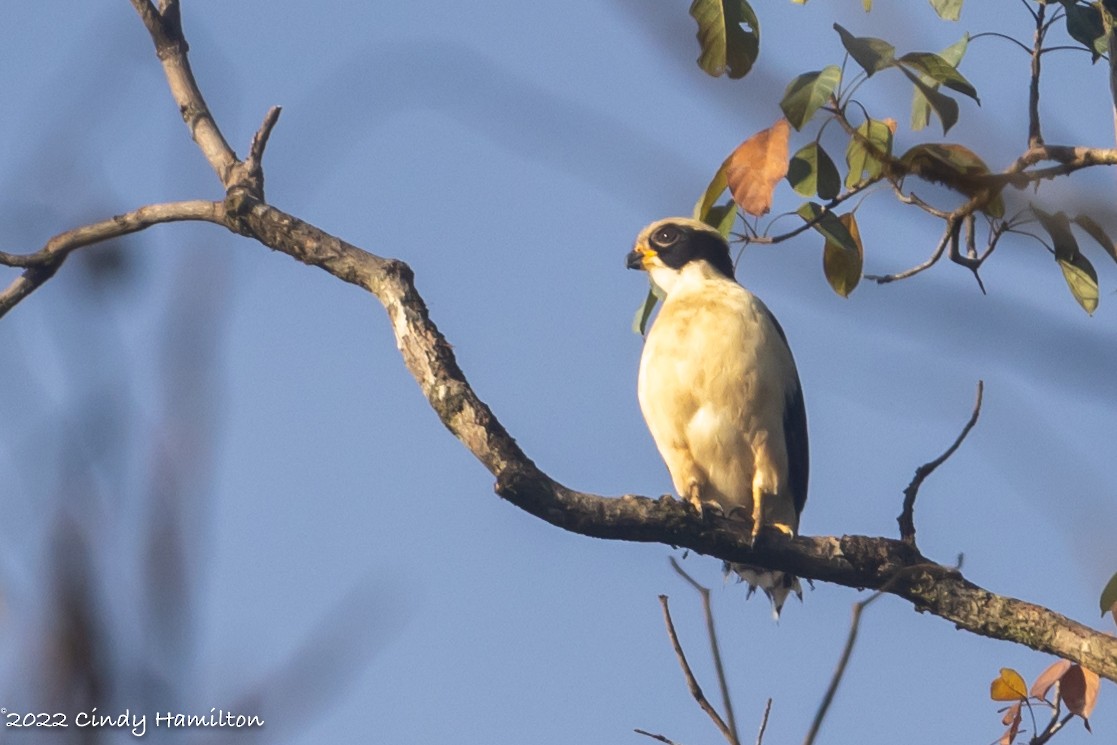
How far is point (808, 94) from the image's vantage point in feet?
13.1

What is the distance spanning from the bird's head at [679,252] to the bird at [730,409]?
0.38 m

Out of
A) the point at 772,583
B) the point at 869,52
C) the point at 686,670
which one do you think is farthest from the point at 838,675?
the point at 772,583

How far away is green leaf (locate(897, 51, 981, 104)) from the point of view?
3857mm

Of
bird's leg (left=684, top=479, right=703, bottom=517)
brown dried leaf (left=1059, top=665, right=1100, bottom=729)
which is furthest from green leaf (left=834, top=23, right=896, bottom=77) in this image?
bird's leg (left=684, top=479, right=703, bottom=517)

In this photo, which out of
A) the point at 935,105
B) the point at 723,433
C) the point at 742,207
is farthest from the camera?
the point at 723,433

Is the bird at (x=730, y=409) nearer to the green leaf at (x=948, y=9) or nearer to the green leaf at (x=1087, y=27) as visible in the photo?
the green leaf at (x=948, y=9)

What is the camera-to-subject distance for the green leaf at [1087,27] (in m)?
4.17

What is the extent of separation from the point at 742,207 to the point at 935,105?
0.86m

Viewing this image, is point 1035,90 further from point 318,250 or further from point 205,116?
point 205,116

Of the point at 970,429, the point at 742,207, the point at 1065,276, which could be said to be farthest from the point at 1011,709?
the point at 742,207

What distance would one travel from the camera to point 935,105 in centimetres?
339

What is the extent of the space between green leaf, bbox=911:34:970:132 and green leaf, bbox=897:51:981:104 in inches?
1.1

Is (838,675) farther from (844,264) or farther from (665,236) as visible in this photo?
(665,236)

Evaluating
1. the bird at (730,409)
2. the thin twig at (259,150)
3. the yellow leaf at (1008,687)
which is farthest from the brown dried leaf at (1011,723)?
the thin twig at (259,150)
